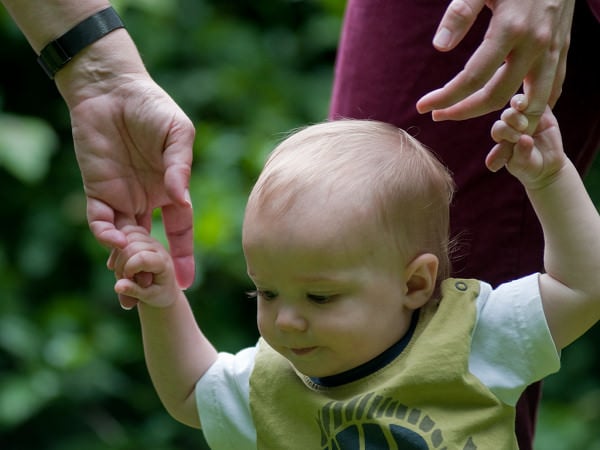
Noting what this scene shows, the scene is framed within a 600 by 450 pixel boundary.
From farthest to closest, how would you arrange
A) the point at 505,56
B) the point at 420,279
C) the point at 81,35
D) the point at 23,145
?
1. the point at 23,145
2. the point at 81,35
3. the point at 420,279
4. the point at 505,56

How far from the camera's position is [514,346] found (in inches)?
62.4

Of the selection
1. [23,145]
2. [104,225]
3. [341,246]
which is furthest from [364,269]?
[23,145]

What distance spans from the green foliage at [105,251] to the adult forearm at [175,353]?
1722 millimetres

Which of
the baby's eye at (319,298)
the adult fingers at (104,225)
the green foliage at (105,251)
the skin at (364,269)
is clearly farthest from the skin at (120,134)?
the green foliage at (105,251)

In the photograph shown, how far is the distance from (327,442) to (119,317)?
7.61 feet

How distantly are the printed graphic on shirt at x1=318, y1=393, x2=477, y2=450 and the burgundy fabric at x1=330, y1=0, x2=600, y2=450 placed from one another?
37 centimetres

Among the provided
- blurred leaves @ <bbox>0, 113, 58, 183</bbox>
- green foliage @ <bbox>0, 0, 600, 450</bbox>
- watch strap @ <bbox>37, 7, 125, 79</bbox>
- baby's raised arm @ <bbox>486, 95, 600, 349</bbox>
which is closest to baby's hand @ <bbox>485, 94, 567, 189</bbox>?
baby's raised arm @ <bbox>486, 95, 600, 349</bbox>

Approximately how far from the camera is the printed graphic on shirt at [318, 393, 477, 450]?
1546 mm

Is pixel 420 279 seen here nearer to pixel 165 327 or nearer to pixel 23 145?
pixel 165 327

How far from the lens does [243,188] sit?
364 cm

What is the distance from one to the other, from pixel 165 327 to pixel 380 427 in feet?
1.25

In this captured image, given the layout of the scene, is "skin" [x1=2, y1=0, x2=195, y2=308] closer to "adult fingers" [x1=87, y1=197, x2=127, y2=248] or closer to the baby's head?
"adult fingers" [x1=87, y1=197, x2=127, y2=248]

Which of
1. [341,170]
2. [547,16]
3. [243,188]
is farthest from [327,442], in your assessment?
[243,188]

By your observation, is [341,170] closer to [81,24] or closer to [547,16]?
[547,16]
